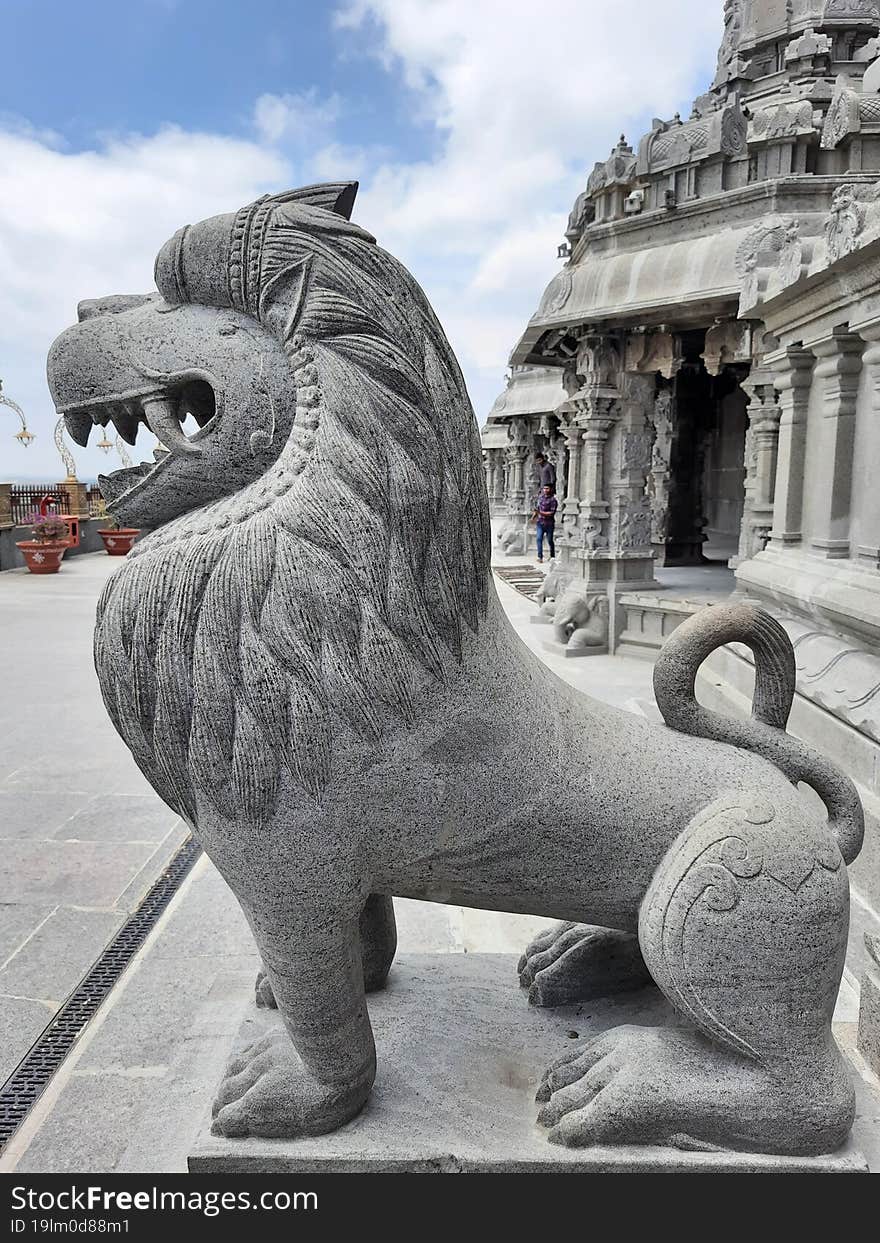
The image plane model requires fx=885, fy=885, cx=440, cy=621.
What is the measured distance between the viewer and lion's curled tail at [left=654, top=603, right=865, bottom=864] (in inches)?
74.5

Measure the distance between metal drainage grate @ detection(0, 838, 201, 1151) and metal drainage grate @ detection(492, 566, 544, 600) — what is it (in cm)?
982

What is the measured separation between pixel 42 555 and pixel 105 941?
1370cm

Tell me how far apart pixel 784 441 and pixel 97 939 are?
4.13 meters

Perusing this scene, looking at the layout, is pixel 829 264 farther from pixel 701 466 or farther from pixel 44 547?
pixel 44 547

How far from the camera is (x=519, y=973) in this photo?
237 cm

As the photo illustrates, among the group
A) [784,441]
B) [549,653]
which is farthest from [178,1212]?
[549,653]

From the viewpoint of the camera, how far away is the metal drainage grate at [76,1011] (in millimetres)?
2418

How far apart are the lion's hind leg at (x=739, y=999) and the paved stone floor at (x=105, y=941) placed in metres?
0.27

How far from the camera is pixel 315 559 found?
4.98 feet

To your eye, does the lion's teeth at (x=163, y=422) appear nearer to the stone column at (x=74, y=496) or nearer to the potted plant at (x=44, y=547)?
the potted plant at (x=44, y=547)

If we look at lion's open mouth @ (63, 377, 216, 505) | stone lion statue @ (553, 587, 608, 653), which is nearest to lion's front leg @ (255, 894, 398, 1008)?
lion's open mouth @ (63, 377, 216, 505)

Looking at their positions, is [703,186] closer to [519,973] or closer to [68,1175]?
[519,973]

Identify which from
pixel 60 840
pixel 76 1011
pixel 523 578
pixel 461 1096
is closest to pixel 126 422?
pixel 461 1096

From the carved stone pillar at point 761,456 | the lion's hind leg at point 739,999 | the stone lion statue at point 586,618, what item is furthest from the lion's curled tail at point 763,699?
the stone lion statue at point 586,618
